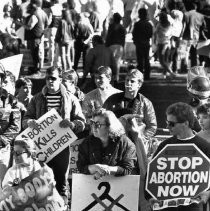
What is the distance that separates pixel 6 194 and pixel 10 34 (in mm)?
14937

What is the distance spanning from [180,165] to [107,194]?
1.14 metres

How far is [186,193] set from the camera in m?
10.5

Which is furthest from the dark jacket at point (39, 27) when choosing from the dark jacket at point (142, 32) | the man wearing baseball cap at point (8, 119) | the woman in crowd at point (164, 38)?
the man wearing baseball cap at point (8, 119)

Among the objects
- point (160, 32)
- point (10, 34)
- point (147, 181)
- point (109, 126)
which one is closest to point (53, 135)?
point (109, 126)

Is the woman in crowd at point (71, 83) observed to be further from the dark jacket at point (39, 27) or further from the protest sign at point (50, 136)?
the dark jacket at point (39, 27)

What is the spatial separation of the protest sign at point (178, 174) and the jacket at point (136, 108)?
258cm

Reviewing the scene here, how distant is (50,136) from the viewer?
44.9 ft

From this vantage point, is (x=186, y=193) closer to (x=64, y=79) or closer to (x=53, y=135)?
(x=53, y=135)

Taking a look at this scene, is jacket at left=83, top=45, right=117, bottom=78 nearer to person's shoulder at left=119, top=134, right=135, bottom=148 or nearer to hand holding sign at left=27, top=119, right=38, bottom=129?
hand holding sign at left=27, top=119, right=38, bottom=129

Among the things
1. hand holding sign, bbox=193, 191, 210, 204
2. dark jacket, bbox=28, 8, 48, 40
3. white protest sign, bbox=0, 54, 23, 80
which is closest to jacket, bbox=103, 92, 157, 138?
hand holding sign, bbox=193, 191, 210, 204

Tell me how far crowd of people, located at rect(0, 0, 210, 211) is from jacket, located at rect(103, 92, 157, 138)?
1cm

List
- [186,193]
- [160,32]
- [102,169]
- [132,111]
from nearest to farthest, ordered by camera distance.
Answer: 1. [186,193]
2. [102,169]
3. [132,111]
4. [160,32]

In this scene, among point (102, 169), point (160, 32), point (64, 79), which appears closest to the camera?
point (102, 169)

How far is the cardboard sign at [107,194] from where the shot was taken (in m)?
11.4
